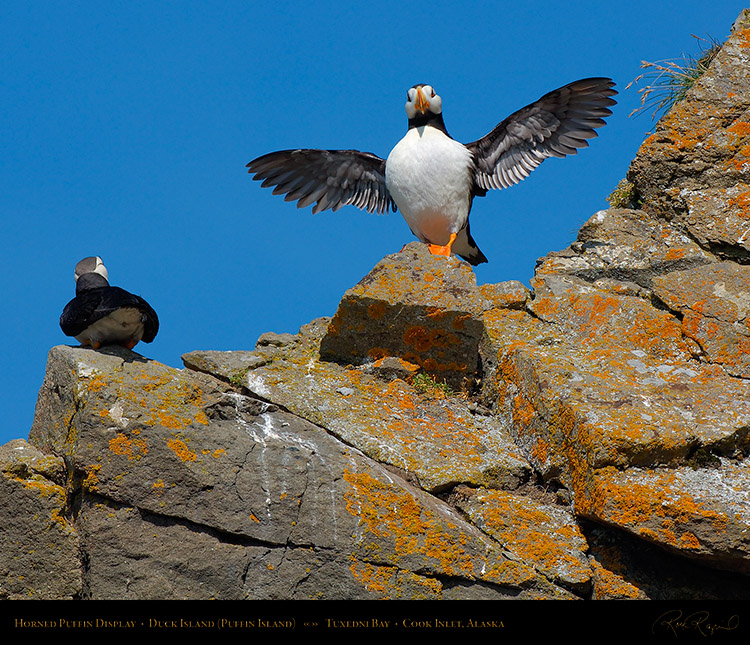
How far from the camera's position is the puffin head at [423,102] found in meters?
8.58

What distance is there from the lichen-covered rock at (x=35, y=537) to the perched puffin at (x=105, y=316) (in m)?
0.98

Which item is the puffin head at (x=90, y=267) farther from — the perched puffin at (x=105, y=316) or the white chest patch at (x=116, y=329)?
the white chest patch at (x=116, y=329)

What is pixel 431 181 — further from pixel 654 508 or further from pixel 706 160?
pixel 654 508

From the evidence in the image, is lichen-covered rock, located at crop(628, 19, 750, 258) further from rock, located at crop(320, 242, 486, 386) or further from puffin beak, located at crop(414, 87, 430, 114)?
rock, located at crop(320, 242, 486, 386)

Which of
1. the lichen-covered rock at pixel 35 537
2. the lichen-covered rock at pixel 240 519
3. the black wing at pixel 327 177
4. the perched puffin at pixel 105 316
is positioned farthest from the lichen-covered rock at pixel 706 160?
the lichen-covered rock at pixel 35 537

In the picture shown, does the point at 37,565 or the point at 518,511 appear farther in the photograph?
the point at 518,511

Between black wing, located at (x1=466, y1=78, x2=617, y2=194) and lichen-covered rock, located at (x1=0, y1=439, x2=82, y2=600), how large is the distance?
5.11 metres

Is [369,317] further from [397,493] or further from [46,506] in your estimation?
[46,506]

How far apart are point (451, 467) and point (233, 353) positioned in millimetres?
1917

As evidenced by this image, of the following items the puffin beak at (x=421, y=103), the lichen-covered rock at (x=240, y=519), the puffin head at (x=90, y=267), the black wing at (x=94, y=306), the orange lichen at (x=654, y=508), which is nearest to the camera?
the orange lichen at (x=654, y=508)

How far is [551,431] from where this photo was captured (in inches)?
225

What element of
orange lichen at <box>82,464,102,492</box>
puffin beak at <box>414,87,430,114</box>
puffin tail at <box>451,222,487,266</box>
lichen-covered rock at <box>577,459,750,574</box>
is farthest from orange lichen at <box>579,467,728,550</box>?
puffin beak at <box>414,87,430,114</box>

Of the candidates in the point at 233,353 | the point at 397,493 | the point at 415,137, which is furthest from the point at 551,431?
the point at 415,137
